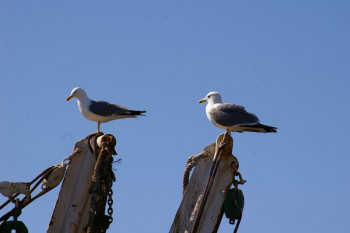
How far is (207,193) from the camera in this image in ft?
28.7

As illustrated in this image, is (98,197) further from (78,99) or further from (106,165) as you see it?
(78,99)

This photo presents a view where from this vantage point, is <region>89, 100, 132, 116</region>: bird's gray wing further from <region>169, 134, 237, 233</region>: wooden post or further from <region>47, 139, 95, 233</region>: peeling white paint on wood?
<region>169, 134, 237, 233</region>: wooden post

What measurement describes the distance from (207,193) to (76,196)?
2.07 m

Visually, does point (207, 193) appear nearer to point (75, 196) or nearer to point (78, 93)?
point (75, 196)

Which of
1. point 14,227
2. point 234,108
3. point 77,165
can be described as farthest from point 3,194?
point 234,108

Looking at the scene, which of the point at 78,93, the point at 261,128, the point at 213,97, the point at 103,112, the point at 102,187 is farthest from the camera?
the point at 78,93

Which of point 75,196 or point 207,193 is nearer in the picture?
point 207,193

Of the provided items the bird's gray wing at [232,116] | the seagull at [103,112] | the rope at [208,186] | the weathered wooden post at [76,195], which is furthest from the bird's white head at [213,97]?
the rope at [208,186]

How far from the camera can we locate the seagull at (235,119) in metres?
11.6

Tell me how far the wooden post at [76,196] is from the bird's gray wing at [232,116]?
95.3 inches

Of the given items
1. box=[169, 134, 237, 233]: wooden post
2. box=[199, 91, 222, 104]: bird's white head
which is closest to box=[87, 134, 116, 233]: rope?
box=[169, 134, 237, 233]: wooden post

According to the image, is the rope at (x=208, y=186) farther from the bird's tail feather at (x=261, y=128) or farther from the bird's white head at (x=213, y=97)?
the bird's white head at (x=213, y=97)

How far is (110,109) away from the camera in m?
13.6

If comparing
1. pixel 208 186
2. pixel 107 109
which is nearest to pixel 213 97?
pixel 107 109
